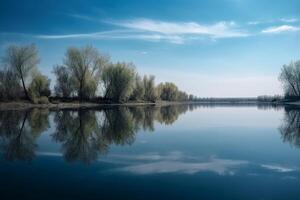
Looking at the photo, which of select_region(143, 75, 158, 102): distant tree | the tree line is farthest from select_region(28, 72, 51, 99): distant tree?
select_region(143, 75, 158, 102): distant tree

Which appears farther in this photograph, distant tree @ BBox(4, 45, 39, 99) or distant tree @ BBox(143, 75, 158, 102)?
distant tree @ BBox(143, 75, 158, 102)

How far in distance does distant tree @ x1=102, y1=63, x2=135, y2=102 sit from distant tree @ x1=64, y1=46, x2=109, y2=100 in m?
3.92

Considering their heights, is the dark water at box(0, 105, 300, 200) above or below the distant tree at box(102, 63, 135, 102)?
below

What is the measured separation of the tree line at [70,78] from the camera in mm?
45156

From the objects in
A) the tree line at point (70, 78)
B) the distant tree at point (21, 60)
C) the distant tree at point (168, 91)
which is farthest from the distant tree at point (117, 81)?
the distant tree at point (168, 91)

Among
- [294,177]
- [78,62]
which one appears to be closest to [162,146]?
[294,177]

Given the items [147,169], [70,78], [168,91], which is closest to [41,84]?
[70,78]

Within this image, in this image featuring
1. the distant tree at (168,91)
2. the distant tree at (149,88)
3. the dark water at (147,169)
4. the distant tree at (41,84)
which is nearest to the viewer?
the dark water at (147,169)

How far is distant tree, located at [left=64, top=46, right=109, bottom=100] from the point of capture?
55.5 meters

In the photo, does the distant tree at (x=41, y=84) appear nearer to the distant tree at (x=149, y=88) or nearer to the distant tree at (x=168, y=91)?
the distant tree at (x=149, y=88)

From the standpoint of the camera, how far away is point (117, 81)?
61625mm

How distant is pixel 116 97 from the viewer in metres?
63.7

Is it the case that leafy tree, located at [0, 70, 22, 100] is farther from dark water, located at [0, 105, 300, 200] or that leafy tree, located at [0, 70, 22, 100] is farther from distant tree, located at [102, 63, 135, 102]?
dark water, located at [0, 105, 300, 200]

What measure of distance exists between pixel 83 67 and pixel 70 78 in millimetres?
4040
